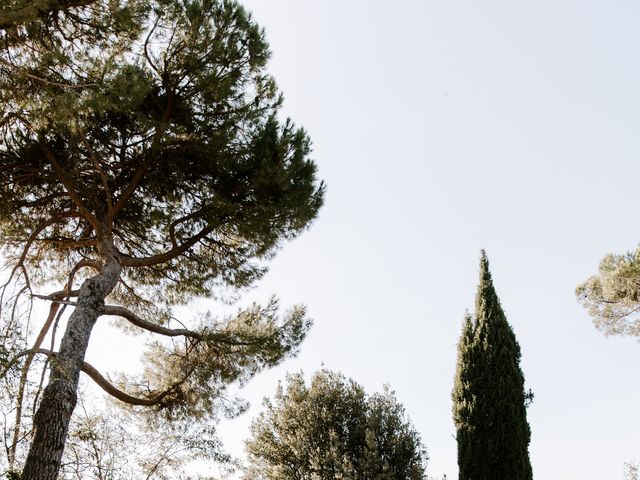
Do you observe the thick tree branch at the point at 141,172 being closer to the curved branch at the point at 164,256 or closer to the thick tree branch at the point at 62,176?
the thick tree branch at the point at 62,176

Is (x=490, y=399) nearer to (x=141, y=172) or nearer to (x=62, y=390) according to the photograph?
(x=141, y=172)

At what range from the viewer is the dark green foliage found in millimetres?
12836

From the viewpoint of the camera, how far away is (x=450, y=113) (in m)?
Result: 11.1

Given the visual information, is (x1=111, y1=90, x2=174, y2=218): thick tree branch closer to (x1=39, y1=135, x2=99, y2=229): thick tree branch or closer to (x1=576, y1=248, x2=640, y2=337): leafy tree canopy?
(x1=39, y1=135, x2=99, y2=229): thick tree branch

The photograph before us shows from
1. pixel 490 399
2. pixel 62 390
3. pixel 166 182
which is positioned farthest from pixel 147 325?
pixel 490 399

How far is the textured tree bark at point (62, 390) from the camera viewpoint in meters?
6.12

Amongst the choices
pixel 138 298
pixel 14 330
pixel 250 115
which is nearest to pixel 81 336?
pixel 14 330

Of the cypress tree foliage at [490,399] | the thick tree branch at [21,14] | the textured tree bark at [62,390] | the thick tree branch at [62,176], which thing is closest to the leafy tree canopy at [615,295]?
the cypress tree foliage at [490,399]

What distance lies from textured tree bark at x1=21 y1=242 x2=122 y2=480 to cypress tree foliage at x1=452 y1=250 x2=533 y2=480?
765 cm

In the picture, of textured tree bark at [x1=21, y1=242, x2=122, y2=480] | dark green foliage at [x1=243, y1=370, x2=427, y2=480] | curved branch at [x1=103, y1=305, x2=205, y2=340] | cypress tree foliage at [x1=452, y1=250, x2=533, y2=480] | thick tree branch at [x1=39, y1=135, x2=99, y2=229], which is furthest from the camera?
dark green foliage at [x1=243, y1=370, x2=427, y2=480]

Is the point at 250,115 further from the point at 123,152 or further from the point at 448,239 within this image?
the point at 448,239

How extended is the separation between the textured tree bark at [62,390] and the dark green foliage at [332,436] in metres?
7.37

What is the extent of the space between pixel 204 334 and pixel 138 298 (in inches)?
95.2

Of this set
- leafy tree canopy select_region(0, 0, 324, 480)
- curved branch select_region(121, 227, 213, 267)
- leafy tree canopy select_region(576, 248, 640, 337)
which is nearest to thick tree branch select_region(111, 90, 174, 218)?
leafy tree canopy select_region(0, 0, 324, 480)
